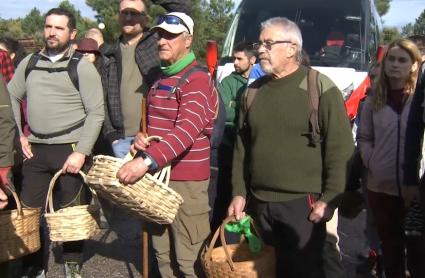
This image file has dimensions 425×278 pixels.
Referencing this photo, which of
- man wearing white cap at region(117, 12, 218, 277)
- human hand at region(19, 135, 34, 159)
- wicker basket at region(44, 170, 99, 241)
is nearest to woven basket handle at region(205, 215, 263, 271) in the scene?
man wearing white cap at region(117, 12, 218, 277)

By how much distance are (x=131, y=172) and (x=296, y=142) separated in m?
0.94

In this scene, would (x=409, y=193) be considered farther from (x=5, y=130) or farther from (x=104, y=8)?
(x=104, y=8)

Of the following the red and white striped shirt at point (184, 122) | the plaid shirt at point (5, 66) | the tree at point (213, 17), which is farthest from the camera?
the tree at point (213, 17)

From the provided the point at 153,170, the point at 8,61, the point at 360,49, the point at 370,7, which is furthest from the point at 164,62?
the point at 370,7

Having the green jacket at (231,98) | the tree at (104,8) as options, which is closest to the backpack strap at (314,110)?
the green jacket at (231,98)

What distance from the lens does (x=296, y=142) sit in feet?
10.6

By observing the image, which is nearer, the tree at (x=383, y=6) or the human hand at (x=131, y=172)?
the human hand at (x=131, y=172)

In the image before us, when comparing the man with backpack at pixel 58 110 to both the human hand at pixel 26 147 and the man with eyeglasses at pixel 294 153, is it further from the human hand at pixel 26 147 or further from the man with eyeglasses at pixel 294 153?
the man with eyeglasses at pixel 294 153

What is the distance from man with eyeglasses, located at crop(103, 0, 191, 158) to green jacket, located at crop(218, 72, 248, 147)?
2.41ft

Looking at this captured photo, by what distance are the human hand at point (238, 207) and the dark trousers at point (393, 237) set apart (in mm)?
1049

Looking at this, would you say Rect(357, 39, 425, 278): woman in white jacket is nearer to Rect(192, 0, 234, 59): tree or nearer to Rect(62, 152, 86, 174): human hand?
Rect(62, 152, 86, 174): human hand

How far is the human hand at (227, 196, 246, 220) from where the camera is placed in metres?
3.44

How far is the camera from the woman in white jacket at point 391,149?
3.82m

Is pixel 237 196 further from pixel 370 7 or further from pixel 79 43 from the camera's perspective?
pixel 370 7
